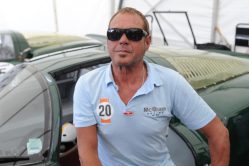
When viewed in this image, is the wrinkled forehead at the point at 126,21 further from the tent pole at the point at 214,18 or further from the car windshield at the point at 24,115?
the tent pole at the point at 214,18

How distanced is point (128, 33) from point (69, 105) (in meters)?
1.68

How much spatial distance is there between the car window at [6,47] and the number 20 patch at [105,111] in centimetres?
465

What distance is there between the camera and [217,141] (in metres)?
1.85

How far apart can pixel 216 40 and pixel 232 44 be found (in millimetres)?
632

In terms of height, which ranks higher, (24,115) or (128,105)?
(128,105)

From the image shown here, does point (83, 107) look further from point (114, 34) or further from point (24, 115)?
point (24, 115)

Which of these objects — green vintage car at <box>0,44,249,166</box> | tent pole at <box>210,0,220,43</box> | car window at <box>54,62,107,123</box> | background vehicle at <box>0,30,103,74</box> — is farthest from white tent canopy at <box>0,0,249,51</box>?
car window at <box>54,62,107,123</box>

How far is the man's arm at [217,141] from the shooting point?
6.00 ft

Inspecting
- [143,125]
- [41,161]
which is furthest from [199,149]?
[41,161]

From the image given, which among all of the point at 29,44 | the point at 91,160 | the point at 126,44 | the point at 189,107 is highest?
the point at 126,44

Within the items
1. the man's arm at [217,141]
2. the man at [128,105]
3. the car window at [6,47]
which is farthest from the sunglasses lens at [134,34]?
the car window at [6,47]

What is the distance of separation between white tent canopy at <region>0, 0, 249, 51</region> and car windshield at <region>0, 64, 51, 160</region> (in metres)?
7.14

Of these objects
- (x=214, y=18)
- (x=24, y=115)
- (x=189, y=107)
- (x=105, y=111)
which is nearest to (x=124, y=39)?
(x=105, y=111)

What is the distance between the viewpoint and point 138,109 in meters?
1.68
